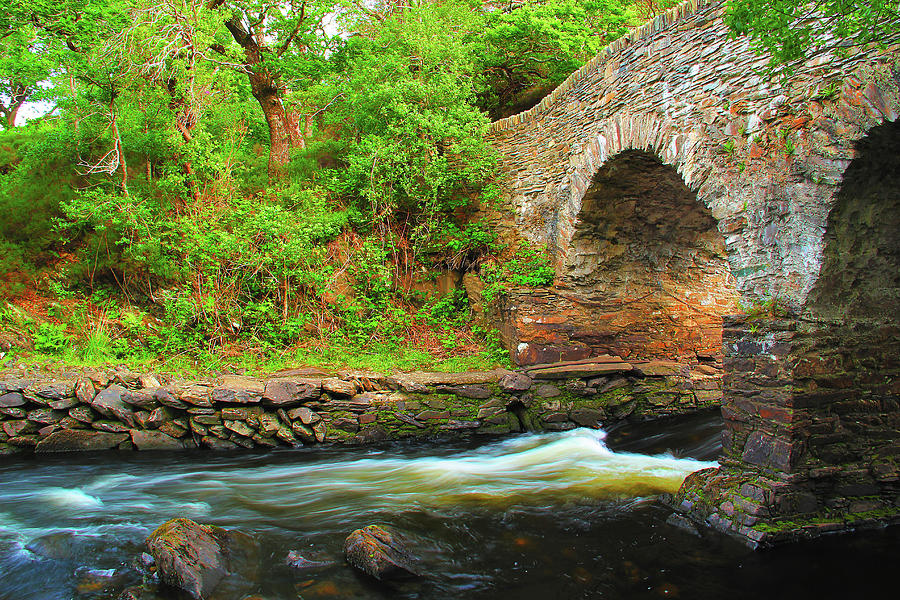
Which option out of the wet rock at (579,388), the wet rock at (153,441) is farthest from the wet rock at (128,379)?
the wet rock at (579,388)

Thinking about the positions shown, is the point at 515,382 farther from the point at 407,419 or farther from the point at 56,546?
the point at 56,546

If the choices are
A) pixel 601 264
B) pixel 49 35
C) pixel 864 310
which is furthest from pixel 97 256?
pixel 864 310

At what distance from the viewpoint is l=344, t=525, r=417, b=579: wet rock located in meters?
3.65

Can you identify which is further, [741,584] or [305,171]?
[305,171]

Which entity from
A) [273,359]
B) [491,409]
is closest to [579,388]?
[491,409]

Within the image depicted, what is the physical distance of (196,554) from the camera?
361cm

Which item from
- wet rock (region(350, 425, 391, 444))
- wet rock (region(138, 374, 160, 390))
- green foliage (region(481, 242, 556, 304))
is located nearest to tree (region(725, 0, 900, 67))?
green foliage (region(481, 242, 556, 304))

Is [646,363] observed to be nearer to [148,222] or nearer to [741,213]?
[741,213]

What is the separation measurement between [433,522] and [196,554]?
5.84ft

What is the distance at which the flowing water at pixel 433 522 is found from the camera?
3.62 meters

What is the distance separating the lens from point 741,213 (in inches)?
193

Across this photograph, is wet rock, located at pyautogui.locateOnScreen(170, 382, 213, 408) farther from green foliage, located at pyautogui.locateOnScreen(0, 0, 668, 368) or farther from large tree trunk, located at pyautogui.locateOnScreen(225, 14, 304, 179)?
large tree trunk, located at pyautogui.locateOnScreen(225, 14, 304, 179)

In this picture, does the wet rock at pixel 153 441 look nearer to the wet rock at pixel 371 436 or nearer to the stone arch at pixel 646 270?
the wet rock at pixel 371 436

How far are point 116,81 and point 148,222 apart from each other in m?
2.29
